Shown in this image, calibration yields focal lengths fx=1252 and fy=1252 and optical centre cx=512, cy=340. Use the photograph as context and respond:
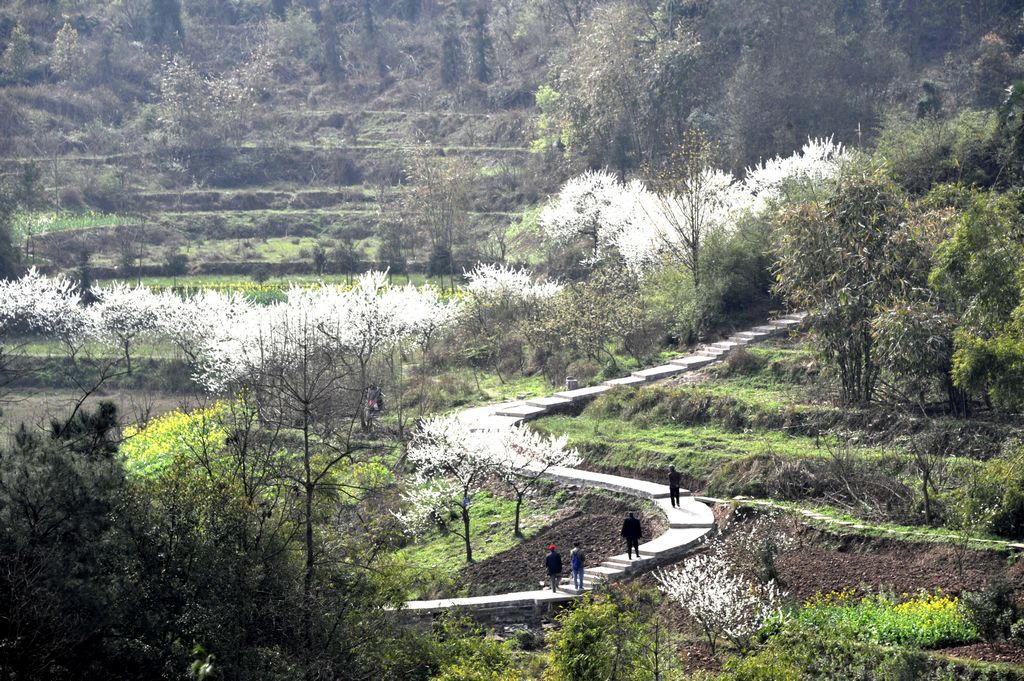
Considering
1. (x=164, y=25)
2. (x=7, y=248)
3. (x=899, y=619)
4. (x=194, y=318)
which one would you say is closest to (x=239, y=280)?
(x=7, y=248)

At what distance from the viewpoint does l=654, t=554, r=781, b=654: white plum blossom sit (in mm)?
16375

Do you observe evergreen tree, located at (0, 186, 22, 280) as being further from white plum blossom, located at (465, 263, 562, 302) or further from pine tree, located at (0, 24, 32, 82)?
pine tree, located at (0, 24, 32, 82)

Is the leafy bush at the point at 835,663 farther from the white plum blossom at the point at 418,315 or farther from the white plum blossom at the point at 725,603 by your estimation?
the white plum blossom at the point at 418,315

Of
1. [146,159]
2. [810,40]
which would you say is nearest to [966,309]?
[810,40]

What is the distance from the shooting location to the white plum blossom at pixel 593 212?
45.1 metres

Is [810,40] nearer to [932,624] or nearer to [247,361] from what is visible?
[247,361]

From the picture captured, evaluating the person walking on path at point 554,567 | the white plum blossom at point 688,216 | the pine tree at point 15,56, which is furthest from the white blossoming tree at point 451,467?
the pine tree at point 15,56

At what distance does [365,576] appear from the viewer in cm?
1720

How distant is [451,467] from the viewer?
83.6 feet

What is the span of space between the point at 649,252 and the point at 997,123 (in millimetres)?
11012

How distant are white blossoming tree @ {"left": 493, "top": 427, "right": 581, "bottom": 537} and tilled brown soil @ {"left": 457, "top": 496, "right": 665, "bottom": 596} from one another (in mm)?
975

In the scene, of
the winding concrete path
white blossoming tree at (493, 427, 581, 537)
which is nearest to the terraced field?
the winding concrete path

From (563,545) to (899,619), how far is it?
8001 mm

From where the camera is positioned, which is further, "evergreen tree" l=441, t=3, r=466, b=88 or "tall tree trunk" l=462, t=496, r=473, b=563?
"evergreen tree" l=441, t=3, r=466, b=88
